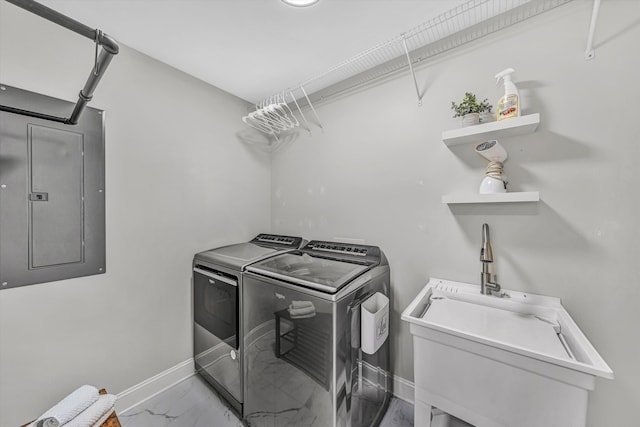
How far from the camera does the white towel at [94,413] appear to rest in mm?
1134

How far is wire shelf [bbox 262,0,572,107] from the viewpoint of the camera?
47.8 inches

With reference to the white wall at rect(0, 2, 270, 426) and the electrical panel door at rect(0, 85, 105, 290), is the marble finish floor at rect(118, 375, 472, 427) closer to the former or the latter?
the white wall at rect(0, 2, 270, 426)

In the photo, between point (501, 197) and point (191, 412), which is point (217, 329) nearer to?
point (191, 412)

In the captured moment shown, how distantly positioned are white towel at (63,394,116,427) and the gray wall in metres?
1.69

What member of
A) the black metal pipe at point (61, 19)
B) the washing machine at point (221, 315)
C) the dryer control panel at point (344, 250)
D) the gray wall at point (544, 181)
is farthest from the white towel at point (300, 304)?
the black metal pipe at point (61, 19)

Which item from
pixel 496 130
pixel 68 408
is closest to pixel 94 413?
pixel 68 408

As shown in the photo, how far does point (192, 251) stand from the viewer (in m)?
1.87

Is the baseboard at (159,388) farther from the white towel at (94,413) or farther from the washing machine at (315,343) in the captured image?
the white towel at (94,413)

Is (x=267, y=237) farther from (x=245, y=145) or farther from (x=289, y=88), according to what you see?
(x=289, y=88)

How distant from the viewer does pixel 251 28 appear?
1.36 metres

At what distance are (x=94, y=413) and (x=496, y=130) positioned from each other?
2437mm

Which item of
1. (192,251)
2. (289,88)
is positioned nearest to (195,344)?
(192,251)

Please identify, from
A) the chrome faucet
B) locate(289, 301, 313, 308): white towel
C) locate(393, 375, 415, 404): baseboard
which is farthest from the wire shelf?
locate(393, 375, 415, 404): baseboard

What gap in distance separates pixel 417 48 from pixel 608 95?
98 cm
